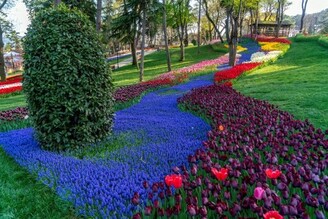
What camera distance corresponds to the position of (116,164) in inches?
191

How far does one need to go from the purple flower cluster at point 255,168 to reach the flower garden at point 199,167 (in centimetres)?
1

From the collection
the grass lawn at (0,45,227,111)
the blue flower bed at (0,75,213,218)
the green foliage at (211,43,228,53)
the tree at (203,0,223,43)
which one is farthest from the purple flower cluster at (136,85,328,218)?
the green foliage at (211,43,228,53)

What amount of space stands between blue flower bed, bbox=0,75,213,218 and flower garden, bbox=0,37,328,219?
0.02m

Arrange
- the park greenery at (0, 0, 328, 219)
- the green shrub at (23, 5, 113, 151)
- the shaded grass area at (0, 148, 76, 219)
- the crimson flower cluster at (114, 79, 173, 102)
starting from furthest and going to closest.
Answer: the crimson flower cluster at (114, 79, 173, 102) < the green shrub at (23, 5, 113, 151) < the shaded grass area at (0, 148, 76, 219) < the park greenery at (0, 0, 328, 219)

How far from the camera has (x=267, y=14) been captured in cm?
8556

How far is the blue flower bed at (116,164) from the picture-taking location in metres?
3.57

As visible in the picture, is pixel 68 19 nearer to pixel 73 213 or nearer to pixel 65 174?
pixel 65 174

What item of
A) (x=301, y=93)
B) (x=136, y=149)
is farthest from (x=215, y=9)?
(x=136, y=149)

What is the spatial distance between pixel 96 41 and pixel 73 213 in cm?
408

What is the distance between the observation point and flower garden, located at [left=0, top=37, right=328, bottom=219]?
2.89m

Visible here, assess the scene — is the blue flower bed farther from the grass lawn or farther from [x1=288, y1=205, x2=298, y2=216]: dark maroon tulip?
the grass lawn

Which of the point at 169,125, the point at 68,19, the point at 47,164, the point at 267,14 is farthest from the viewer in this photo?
the point at 267,14

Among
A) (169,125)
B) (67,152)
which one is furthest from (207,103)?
(67,152)

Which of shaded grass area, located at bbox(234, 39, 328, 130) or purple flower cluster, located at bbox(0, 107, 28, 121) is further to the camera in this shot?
purple flower cluster, located at bbox(0, 107, 28, 121)
